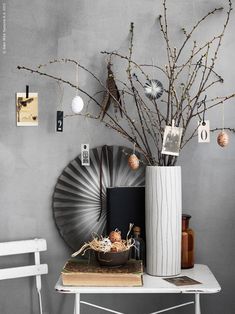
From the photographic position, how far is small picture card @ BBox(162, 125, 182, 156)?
2223mm

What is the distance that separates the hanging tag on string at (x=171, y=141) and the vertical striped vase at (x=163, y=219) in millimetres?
79

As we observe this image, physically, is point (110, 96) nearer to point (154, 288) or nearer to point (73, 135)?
point (73, 135)

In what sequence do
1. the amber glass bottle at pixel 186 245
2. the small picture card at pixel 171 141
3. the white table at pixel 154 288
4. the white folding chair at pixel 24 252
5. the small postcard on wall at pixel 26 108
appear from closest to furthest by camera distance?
the white table at pixel 154 288 → the small picture card at pixel 171 141 → the amber glass bottle at pixel 186 245 → the white folding chair at pixel 24 252 → the small postcard on wall at pixel 26 108

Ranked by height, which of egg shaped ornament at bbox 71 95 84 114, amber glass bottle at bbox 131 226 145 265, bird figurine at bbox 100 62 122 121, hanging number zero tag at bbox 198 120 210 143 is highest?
bird figurine at bbox 100 62 122 121

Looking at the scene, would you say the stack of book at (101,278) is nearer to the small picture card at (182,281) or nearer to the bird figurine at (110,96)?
the small picture card at (182,281)

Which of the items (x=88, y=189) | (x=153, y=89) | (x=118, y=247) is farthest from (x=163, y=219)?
(x=153, y=89)

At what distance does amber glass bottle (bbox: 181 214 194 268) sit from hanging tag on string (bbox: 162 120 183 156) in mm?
327

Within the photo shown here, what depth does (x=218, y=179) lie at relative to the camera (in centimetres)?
255

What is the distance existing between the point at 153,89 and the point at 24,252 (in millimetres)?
1017

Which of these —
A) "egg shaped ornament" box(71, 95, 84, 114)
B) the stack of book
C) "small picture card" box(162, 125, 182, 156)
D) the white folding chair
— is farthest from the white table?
"egg shaped ornament" box(71, 95, 84, 114)

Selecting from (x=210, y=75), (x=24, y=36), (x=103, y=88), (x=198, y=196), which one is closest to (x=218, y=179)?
(x=198, y=196)

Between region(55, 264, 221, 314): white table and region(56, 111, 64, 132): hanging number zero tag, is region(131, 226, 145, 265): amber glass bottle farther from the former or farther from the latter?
region(56, 111, 64, 132): hanging number zero tag

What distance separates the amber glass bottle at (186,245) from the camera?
233 centimetres

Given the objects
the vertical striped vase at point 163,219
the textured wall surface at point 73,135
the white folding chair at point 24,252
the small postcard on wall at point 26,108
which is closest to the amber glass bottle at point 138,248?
the vertical striped vase at point 163,219
